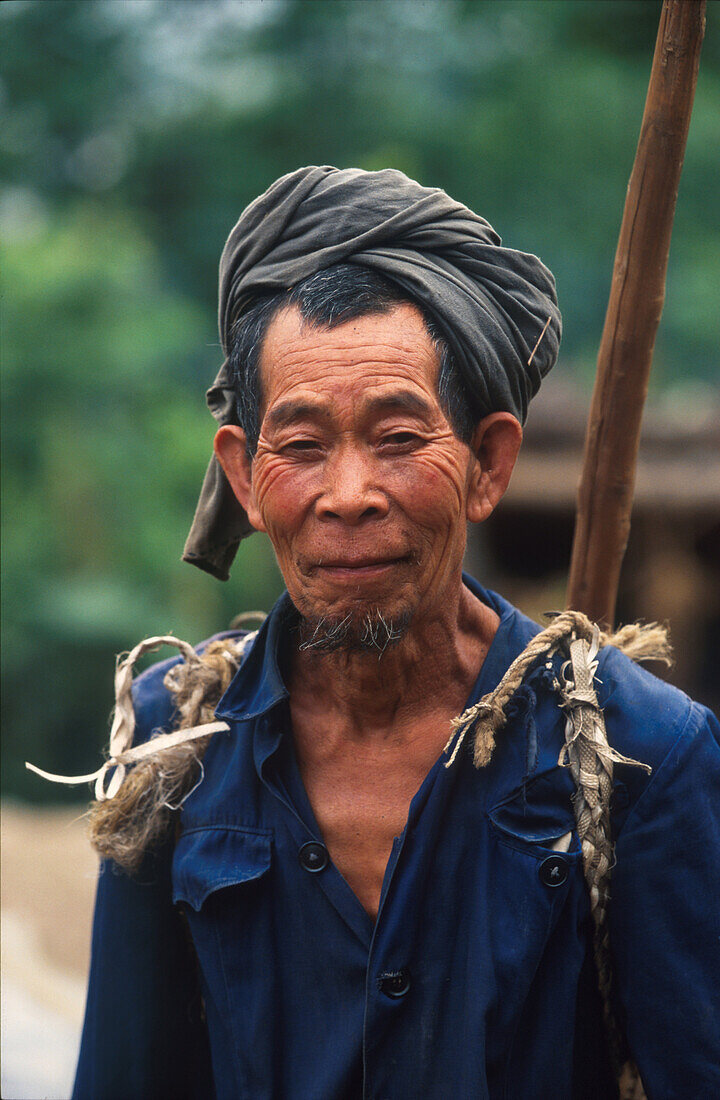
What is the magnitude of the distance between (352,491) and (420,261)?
396 millimetres

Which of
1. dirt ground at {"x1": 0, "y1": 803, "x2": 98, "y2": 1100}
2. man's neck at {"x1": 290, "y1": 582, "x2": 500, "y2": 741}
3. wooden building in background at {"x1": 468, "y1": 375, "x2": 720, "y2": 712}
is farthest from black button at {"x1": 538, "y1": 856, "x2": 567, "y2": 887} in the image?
wooden building in background at {"x1": 468, "y1": 375, "x2": 720, "y2": 712}

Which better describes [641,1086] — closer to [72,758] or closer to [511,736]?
[511,736]

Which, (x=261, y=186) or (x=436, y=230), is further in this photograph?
(x=261, y=186)

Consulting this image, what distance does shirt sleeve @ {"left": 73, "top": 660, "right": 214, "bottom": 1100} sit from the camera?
6.34 ft

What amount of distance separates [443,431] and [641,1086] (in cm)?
114

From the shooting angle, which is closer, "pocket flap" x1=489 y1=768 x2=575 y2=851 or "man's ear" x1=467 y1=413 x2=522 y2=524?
"pocket flap" x1=489 y1=768 x2=575 y2=851

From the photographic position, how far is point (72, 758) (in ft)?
26.1

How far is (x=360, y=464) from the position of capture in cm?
158

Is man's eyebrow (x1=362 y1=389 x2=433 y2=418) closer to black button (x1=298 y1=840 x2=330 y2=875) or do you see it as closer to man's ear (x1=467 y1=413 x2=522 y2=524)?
man's ear (x1=467 y1=413 x2=522 y2=524)

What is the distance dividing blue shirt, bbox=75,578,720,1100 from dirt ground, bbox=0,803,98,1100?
495mm

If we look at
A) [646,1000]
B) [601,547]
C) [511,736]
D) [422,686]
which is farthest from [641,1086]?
[601,547]

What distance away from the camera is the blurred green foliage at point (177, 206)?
7.98 m

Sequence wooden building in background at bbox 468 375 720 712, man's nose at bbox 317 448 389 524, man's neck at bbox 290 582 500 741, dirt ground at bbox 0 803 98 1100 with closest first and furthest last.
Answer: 1. man's nose at bbox 317 448 389 524
2. man's neck at bbox 290 582 500 741
3. dirt ground at bbox 0 803 98 1100
4. wooden building in background at bbox 468 375 720 712

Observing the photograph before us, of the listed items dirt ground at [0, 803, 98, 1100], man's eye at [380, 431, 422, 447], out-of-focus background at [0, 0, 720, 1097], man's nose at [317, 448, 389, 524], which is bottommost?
dirt ground at [0, 803, 98, 1100]
